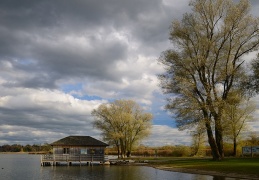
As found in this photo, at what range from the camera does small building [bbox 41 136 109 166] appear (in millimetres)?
61094

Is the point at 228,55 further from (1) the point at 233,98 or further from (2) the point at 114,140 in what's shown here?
(2) the point at 114,140

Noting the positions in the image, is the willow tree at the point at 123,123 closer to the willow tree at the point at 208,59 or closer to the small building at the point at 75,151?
the small building at the point at 75,151

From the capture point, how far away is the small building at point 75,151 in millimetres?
61094

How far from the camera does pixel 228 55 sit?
4262cm

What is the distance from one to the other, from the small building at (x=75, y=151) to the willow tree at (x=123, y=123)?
587 inches

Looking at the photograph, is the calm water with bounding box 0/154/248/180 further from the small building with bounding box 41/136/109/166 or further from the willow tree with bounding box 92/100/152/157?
the willow tree with bounding box 92/100/152/157

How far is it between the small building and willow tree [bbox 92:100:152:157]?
587 inches

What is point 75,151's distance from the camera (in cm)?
6284

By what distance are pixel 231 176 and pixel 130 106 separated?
172 feet

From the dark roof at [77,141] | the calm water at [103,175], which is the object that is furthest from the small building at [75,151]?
the calm water at [103,175]

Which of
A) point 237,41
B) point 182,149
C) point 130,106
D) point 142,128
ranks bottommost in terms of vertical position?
point 182,149

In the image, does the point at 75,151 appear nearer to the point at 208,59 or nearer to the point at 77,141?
the point at 77,141

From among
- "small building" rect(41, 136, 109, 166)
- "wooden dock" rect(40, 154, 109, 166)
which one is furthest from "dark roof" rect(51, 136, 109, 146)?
"wooden dock" rect(40, 154, 109, 166)

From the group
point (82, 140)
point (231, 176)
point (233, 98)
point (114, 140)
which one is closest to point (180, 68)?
point (233, 98)
